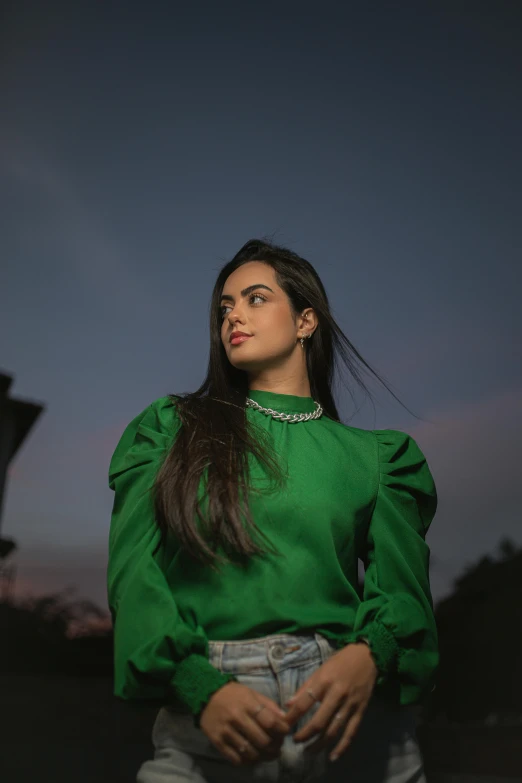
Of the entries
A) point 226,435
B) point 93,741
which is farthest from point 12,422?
point 226,435

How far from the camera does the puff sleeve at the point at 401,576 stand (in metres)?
1.38

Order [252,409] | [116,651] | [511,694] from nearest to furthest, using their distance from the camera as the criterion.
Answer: [116,651] < [252,409] < [511,694]

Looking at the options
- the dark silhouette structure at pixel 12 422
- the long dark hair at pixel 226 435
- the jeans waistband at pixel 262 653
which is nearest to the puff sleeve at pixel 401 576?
the jeans waistband at pixel 262 653

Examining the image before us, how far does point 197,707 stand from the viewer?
1.19m

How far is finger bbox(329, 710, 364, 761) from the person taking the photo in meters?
1.27

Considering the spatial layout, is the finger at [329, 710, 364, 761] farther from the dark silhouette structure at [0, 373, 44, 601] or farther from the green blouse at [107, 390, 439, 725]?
the dark silhouette structure at [0, 373, 44, 601]

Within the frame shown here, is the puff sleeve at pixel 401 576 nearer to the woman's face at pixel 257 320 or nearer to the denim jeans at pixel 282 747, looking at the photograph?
the denim jeans at pixel 282 747

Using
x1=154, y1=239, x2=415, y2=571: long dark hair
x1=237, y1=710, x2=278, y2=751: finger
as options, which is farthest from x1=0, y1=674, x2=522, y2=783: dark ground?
x1=237, y1=710, x2=278, y2=751: finger

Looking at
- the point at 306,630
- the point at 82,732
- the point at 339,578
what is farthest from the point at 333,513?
the point at 82,732

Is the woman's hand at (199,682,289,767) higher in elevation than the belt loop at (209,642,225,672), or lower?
lower

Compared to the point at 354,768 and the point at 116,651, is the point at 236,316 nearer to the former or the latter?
the point at 116,651

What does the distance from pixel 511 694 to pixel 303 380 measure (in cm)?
279

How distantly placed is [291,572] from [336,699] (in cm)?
24

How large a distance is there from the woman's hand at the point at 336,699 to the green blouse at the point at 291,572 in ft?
0.19
